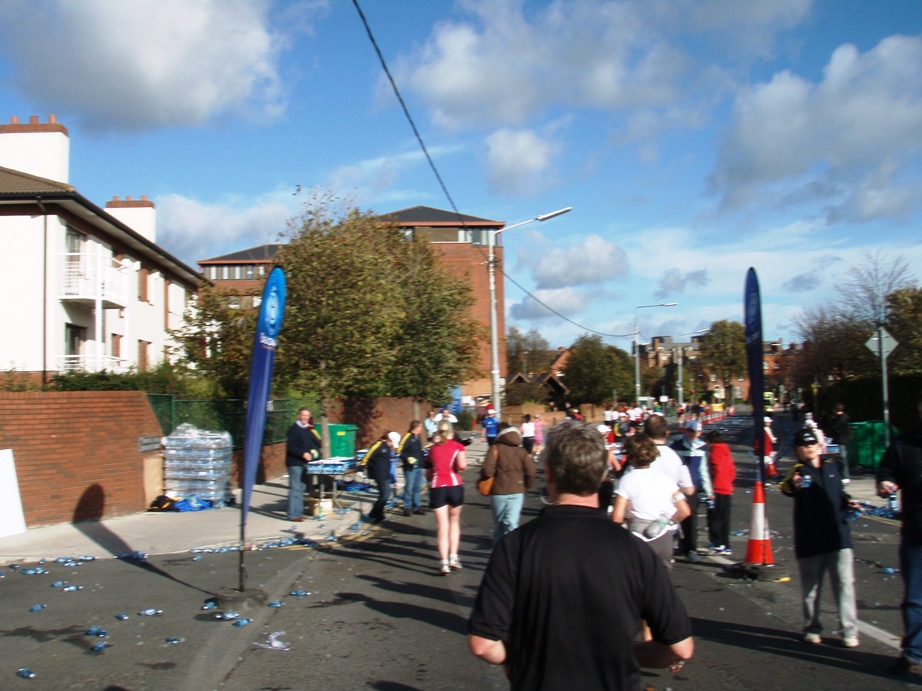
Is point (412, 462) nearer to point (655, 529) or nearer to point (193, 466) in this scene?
point (193, 466)

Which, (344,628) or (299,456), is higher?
(299,456)

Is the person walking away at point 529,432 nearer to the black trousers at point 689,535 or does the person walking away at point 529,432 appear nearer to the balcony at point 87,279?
the black trousers at point 689,535

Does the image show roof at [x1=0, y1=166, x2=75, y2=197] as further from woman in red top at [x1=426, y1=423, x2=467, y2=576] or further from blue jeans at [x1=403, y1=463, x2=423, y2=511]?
woman in red top at [x1=426, y1=423, x2=467, y2=576]

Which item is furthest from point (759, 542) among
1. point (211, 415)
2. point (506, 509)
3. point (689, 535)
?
point (211, 415)

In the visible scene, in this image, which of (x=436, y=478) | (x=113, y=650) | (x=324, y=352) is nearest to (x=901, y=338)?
(x=324, y=352)

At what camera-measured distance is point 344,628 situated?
730 centimetres

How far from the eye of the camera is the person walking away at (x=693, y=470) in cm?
1016

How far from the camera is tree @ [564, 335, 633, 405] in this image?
80.3m

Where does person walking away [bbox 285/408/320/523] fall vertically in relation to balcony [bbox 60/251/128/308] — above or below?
below

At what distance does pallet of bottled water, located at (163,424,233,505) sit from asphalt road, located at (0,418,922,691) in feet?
14.9

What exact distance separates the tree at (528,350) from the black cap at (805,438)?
97.6 m

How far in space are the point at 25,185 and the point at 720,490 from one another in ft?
74.1

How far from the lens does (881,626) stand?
7.05m

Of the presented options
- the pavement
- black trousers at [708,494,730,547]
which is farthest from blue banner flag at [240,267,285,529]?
black trousers at [708,494,730,547]
